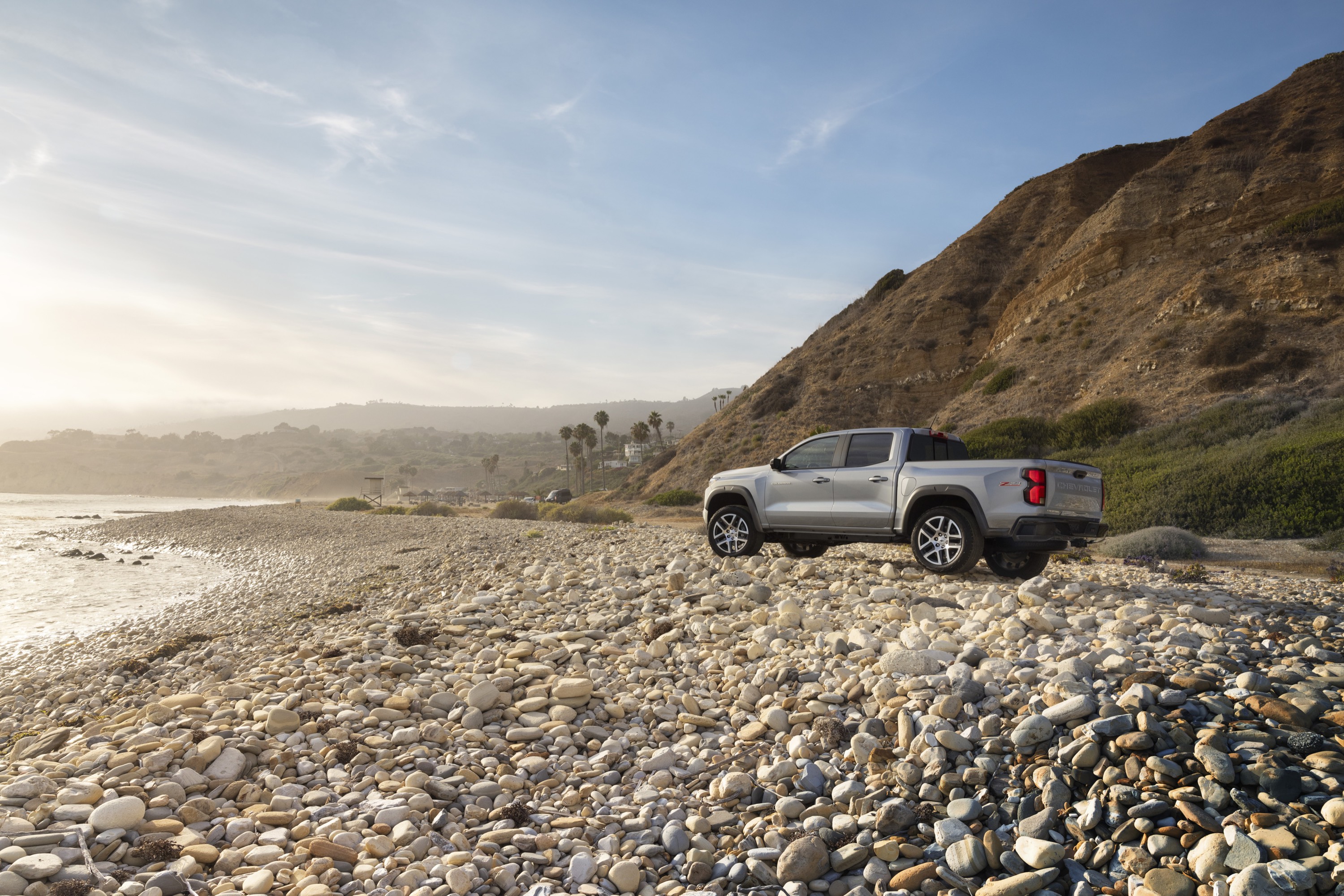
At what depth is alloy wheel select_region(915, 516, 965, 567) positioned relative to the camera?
8.70 metres

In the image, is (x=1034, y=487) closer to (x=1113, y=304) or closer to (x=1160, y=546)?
(x=1160, y=546)

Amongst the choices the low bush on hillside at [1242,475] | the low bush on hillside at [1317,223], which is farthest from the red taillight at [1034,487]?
the low bush on hillside at [1317,223]

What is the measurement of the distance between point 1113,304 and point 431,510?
39387 mm

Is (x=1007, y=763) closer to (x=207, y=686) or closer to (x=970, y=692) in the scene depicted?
(x=970, y=692)

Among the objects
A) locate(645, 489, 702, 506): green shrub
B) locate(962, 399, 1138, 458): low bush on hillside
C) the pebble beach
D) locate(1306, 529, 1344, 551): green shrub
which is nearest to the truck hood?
the pebble beach

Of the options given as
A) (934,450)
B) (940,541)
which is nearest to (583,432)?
(934,450)

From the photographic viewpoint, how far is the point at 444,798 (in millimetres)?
4895

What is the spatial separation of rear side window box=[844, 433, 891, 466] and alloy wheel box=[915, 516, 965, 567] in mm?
1097

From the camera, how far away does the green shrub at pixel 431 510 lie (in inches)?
1613

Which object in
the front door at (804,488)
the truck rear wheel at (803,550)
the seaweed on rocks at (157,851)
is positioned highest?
the front door at (804,488)

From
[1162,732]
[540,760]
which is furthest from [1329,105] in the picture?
[540,760]

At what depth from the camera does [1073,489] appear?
8.30 m

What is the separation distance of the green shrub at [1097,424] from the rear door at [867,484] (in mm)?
21065

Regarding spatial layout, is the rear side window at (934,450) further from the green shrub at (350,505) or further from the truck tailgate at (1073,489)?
the green shrub at (350,505)
